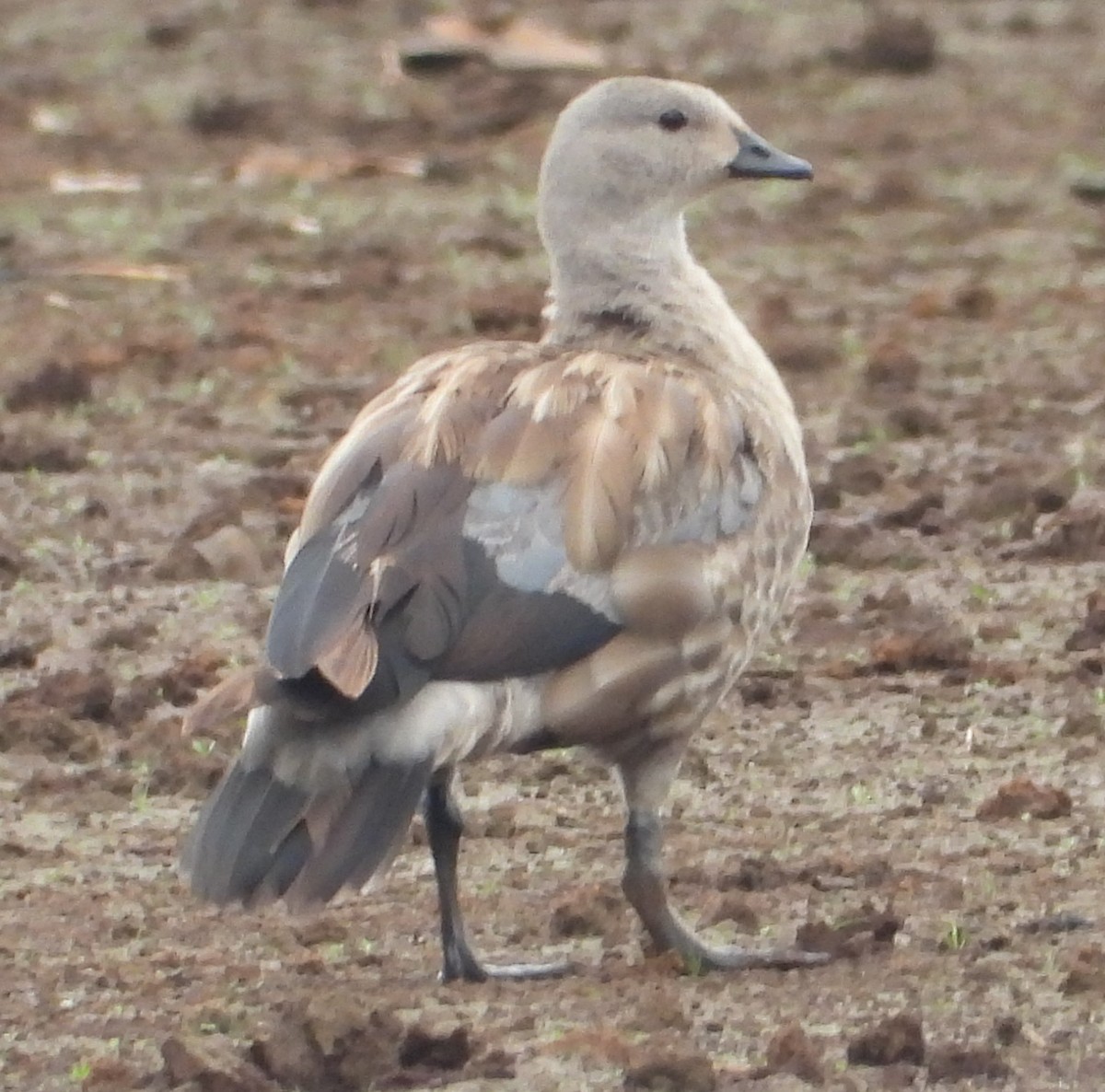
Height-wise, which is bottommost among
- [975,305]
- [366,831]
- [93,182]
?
[975,305]

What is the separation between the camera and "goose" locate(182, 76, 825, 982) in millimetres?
5121

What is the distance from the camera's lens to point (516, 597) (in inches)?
211

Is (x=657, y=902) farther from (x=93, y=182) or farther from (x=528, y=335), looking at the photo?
(x=93, y=182)

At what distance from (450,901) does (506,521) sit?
2.28ft

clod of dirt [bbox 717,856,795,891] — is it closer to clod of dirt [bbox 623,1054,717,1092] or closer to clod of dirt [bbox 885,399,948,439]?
clod of dirt [bbox 623,1054,717,1092]

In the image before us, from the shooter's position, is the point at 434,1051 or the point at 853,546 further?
the point at 853,546

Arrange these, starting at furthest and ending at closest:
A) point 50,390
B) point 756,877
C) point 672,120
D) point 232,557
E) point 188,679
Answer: point 50,390 → point 232,557 → point 188,679 → point 672,120 → point 756,877

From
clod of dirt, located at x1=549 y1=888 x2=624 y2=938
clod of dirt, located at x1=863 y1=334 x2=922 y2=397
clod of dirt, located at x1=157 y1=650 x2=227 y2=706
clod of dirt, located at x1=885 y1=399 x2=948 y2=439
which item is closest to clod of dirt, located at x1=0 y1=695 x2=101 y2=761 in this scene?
clod of dirt, located at x1=157 y1=650 x2=227 y2=706

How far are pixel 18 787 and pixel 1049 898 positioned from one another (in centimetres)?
215

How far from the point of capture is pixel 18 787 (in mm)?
6715

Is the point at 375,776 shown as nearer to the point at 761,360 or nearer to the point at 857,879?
the point at 857,879

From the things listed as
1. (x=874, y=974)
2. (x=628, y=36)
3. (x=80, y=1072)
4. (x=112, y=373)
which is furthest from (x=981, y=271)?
(x=80, y=1072)

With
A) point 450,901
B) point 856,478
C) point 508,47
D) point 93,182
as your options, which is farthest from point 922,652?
point 508,47

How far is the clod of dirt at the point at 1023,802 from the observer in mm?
6309
